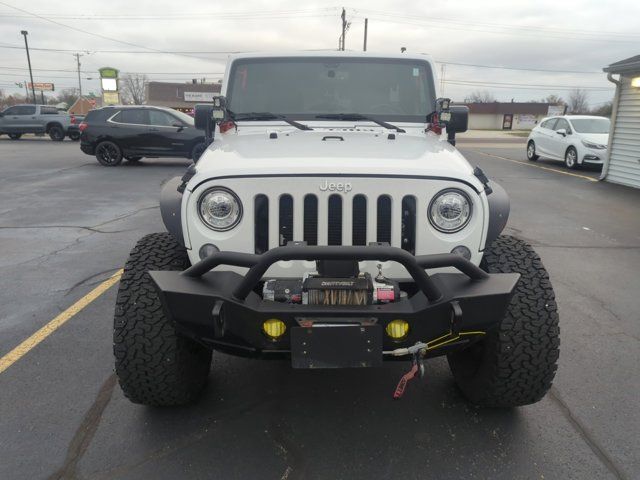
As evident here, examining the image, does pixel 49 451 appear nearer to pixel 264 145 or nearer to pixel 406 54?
pixel 264 145

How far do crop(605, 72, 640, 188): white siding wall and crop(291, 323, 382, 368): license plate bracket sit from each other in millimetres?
11865

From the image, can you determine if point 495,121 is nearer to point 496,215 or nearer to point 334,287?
point 496,215

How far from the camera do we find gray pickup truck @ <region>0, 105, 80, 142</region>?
989 inches

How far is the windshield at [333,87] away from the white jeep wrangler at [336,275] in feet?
2.75

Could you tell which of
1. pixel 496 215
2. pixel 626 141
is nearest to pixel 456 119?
pixel 496 215

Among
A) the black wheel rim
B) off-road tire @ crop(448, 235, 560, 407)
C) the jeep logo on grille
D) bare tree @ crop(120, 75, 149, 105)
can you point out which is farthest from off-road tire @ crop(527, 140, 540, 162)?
bare tree @ crop(120, 75, 149, 105)

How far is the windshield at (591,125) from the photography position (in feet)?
47.8

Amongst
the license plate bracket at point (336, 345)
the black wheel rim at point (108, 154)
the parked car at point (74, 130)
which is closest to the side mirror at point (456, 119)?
the license plate bracket at point (336, 345)

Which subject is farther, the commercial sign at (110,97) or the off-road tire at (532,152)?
the commercial sign at (110,97)

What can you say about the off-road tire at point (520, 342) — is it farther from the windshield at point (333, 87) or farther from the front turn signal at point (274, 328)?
the windshield at point (333, 87)

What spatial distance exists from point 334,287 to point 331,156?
0.75 metres

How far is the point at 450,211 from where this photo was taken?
7.93ft

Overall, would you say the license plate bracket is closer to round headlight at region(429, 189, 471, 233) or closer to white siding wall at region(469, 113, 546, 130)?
round headlight at region(429, 189, 471, 233)

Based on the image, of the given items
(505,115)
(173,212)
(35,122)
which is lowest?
(505,115)
